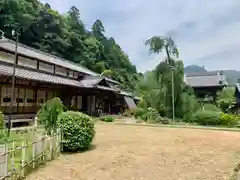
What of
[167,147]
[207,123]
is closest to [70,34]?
[207,123]

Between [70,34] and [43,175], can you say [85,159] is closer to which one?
[43,175]

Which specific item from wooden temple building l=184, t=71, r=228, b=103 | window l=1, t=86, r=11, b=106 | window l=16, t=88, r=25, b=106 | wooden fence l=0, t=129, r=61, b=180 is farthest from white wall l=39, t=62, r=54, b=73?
wooden temple building l=184, t=71, r=228, b=103

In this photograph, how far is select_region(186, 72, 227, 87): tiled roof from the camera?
1504 inches

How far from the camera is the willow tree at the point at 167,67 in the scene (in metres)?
26.9

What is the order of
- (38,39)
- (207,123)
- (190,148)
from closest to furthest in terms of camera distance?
(190,148), (207,123), (38,39)

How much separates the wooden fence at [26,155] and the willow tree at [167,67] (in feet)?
64.2

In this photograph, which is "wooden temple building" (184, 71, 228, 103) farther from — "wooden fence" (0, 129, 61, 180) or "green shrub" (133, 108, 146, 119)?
"wooden fence" (0, 129, 61, 180)

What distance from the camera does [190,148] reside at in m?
10.5

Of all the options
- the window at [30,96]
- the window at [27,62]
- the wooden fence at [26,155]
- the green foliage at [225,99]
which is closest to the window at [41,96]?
the window at [30,96]

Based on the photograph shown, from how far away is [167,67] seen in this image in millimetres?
27125

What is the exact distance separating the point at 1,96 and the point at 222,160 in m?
13.4

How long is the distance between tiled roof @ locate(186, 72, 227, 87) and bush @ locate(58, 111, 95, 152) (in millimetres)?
31197

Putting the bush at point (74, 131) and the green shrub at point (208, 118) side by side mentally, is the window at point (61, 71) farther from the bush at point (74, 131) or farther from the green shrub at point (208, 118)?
the bush at point (74, 131)

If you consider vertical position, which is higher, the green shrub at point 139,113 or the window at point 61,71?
the window at point 61,71
